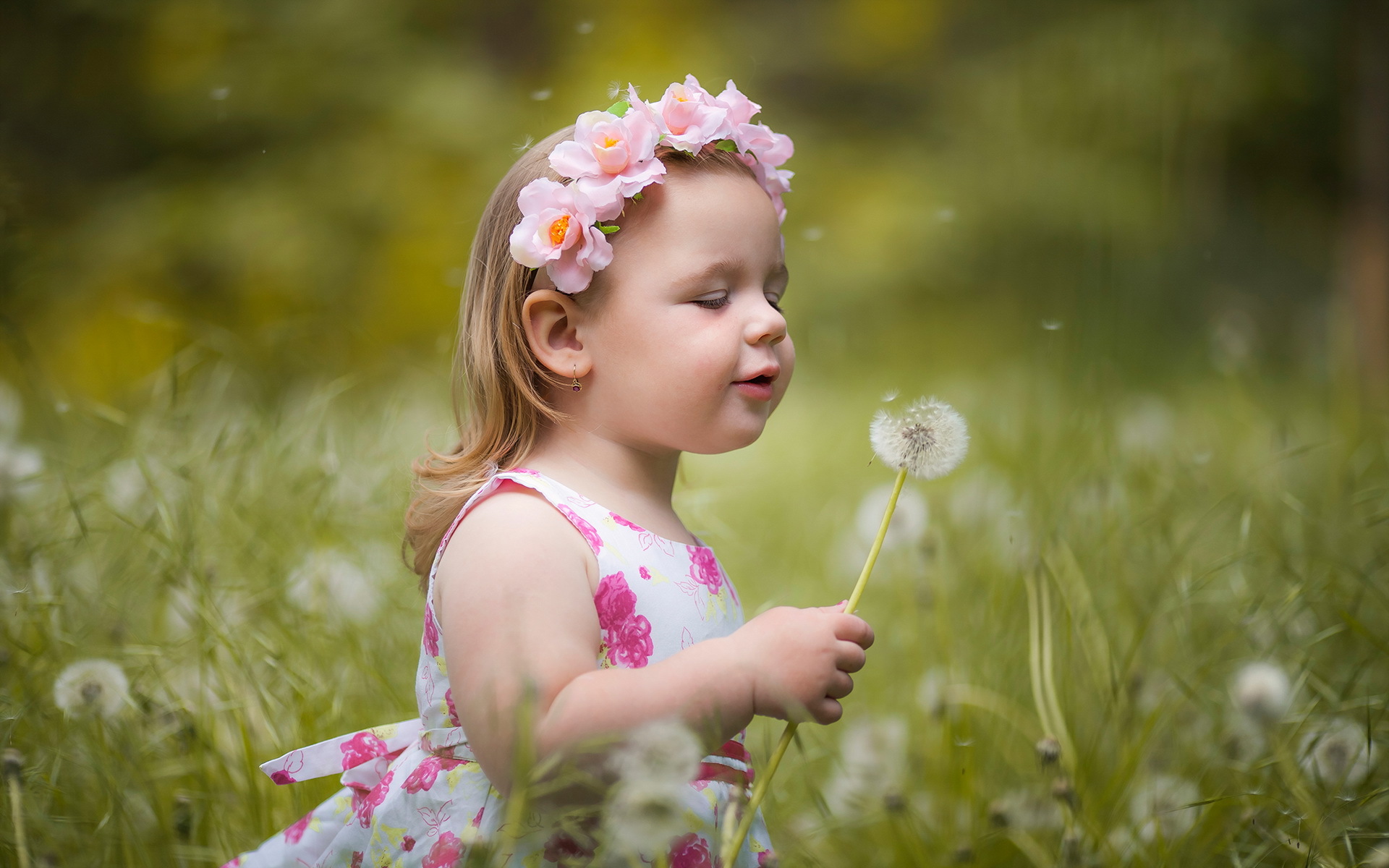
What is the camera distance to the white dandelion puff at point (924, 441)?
2.33 ft

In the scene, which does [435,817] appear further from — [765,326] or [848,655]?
[765,326]

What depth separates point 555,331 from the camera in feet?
2.80

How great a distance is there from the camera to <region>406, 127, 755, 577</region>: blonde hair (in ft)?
2.79

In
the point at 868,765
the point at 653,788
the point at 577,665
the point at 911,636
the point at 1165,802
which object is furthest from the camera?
the point at 911,636

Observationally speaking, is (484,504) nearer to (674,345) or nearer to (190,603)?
(674,345)

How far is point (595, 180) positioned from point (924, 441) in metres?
0.34

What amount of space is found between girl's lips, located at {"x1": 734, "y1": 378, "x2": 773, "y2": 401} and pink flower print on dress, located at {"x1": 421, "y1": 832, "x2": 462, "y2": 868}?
414 millimetres

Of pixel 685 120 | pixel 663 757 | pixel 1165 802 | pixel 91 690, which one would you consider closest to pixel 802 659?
pixel 663 757

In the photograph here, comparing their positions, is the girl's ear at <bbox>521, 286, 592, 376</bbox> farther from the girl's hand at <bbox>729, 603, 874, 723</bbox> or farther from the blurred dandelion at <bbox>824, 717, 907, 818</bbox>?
the blurred dandelion at <bbox>824, 717, 907, 818</bbox>

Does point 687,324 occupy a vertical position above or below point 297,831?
above

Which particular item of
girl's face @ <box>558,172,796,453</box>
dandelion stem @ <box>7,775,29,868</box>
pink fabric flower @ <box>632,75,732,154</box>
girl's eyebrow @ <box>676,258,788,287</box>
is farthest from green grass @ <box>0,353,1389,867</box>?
pink fabric flower @ <box>632,75,732,154</box>

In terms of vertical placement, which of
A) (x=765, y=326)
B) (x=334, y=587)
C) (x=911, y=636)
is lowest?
(x=911, y=636)

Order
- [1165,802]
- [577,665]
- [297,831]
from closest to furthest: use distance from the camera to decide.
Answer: [577,665] → [297,831] → [1165,802]

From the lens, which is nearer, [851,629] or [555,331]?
[851,629]
